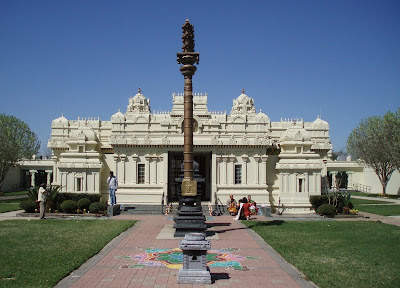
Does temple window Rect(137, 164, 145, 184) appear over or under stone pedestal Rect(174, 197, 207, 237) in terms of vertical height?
over

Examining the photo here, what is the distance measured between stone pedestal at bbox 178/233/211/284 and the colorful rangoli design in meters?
1.78

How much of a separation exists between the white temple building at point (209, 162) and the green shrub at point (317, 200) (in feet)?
2.27

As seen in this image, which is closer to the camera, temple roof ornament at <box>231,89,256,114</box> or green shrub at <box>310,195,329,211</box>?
green shrub at <box>310,195,329,211</box>

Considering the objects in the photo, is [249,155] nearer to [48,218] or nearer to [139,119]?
[139,119]

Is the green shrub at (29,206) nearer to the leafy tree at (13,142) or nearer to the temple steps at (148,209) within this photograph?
the temple steps at (148,209)

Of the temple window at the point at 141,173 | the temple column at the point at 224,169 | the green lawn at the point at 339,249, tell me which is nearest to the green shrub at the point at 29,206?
the temple window at the point at 141,173

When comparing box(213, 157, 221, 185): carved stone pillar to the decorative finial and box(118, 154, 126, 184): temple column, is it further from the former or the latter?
the decorative finial

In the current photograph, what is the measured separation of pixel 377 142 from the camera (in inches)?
1757

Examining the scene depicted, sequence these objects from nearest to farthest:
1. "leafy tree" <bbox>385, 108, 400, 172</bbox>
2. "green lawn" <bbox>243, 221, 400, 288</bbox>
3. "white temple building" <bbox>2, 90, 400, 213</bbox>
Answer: "green lawn" <bbox>243, 221, 400, 288</bbox> < "white temple building" <bbox>2, 90, 400, 213</bbox> < "leafy tree" <bbox>385, 108, 400, 172</bbox>

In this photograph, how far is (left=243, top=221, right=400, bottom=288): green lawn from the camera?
11.5m

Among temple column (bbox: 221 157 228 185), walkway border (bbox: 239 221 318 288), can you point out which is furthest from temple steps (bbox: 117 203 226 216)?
walkway border (bbox: 239 221 318 288)

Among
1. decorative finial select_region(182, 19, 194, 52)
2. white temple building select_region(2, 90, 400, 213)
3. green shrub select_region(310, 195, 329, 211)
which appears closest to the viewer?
decorative finial select_region(182, 19, 194, 52)

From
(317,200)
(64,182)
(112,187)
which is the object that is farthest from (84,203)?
(317,200)

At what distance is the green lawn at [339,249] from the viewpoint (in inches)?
451
